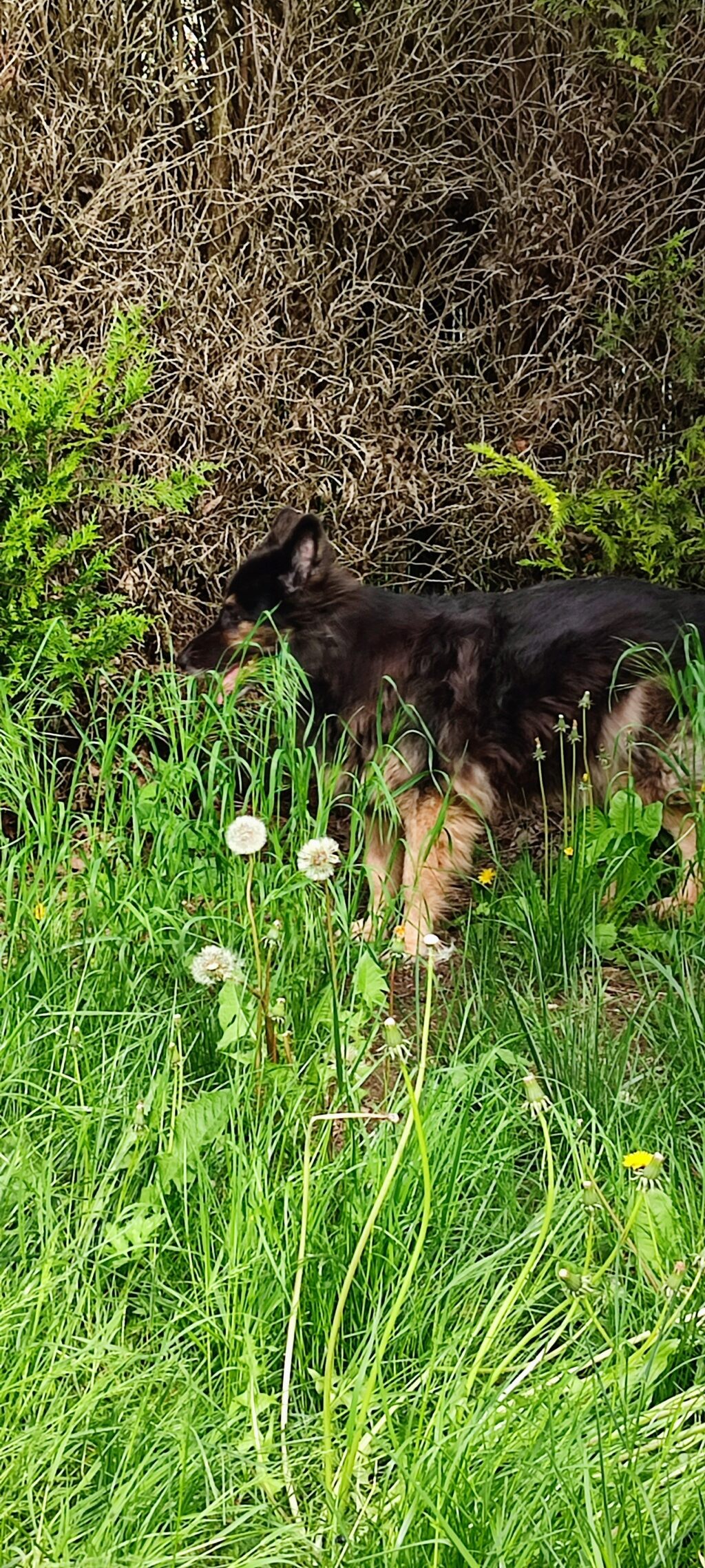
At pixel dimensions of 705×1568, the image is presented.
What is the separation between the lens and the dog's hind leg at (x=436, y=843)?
405cm

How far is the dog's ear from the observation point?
434 cm

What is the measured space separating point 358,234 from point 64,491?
1506 mm

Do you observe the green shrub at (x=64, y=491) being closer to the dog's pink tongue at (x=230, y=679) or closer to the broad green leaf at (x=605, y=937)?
the dog's pink tongue at (x=230, y=679)

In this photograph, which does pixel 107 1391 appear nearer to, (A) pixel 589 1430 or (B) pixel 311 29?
(A) pixel 589 1430

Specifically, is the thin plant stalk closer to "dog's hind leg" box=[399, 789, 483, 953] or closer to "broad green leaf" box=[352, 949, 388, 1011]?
"broad green leaf" box=[352, 949, 388, 1011]

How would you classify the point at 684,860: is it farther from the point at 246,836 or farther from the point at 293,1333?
the point at 293,1333

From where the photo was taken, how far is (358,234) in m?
4.99

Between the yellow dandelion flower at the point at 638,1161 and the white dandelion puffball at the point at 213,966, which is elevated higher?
the yellow dandelion flower at the point at 638,1161

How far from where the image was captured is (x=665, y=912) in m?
3.63

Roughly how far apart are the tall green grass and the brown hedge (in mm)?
2167

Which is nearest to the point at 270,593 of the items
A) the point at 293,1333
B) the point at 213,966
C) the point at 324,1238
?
the point at 213,966

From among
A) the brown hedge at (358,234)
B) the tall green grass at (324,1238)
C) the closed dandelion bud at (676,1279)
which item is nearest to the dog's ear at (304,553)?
the brown hedge at (358,234)

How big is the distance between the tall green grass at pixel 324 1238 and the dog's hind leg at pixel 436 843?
0.74 metres

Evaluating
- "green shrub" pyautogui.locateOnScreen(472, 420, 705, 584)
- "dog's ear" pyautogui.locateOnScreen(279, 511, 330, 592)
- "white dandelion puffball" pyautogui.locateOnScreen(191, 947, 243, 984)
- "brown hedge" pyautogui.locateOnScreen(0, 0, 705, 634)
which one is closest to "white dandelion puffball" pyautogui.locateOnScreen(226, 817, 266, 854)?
"white dandelion puffball" pyautogui.locateOnScreen(191, 947, 243, 984)
